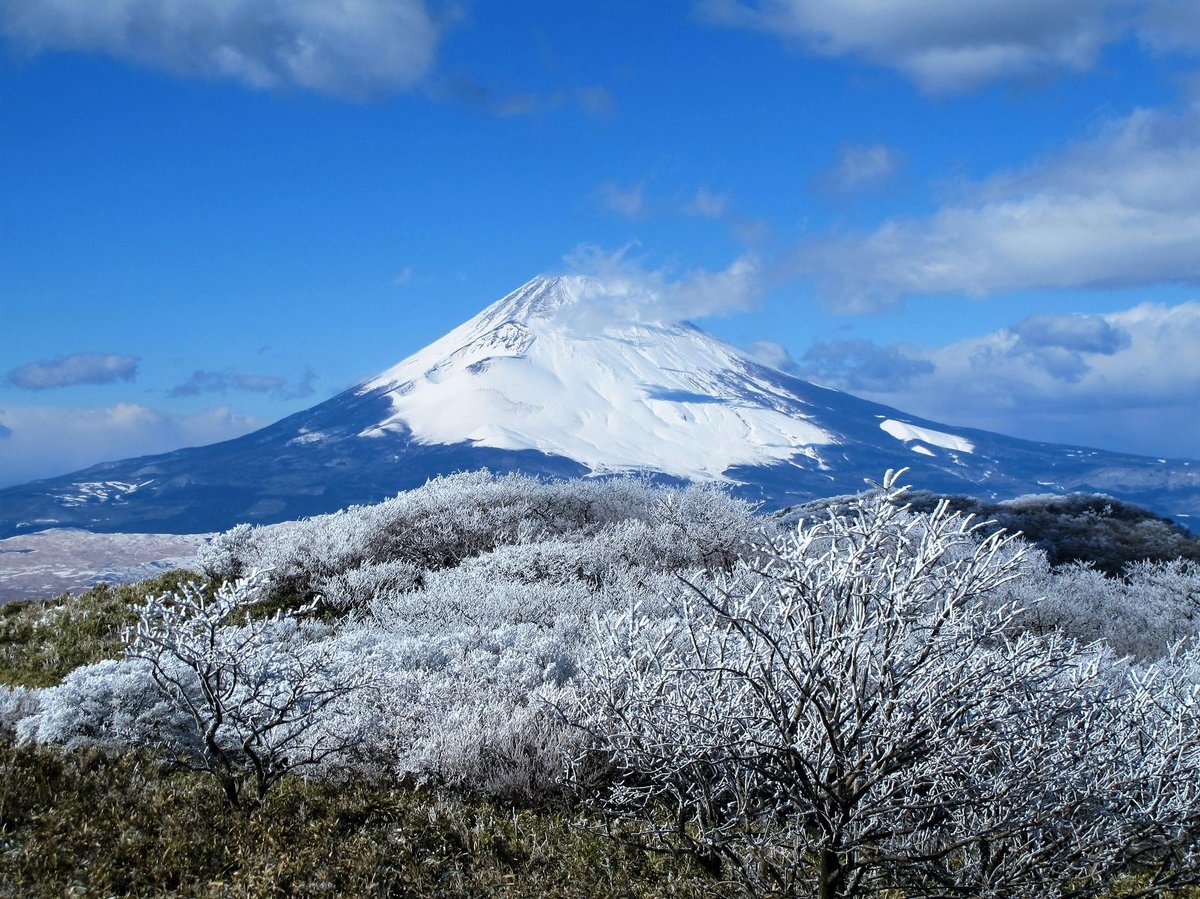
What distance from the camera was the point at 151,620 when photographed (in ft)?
19.5

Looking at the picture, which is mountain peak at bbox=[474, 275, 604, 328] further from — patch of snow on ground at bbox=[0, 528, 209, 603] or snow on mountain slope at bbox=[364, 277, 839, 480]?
patch of snow on ground at bbox=[0, 528, 209, 603]

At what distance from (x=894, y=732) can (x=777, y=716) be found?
466 mm

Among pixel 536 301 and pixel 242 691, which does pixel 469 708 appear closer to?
pixel 242 691

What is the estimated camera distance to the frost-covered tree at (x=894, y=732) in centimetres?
347

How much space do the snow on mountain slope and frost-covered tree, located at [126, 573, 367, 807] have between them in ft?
358

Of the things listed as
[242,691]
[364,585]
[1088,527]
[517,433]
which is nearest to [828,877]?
[242,691]

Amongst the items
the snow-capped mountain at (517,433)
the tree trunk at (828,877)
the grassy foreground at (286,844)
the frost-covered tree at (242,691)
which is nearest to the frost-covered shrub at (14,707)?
the grassy foreground at (286,844)

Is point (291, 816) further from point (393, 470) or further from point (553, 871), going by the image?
point (393, 470)

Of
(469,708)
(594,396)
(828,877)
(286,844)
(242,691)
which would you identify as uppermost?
(594,396)

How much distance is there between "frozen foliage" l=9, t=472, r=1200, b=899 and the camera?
3.52m

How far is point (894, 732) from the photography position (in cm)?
349

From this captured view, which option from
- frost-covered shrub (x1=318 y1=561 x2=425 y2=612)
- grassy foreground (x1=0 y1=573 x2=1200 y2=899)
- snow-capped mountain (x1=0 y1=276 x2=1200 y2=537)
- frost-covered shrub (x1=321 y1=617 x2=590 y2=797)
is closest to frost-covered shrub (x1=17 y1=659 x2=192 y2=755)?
grassy foreground (x1=0 y1=573 x2=1200 y2=899)

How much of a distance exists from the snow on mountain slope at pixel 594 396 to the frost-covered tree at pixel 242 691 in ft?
358

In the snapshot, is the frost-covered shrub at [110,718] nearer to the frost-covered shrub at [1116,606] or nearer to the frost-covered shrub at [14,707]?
the frost-covered shrub at [14,707]
